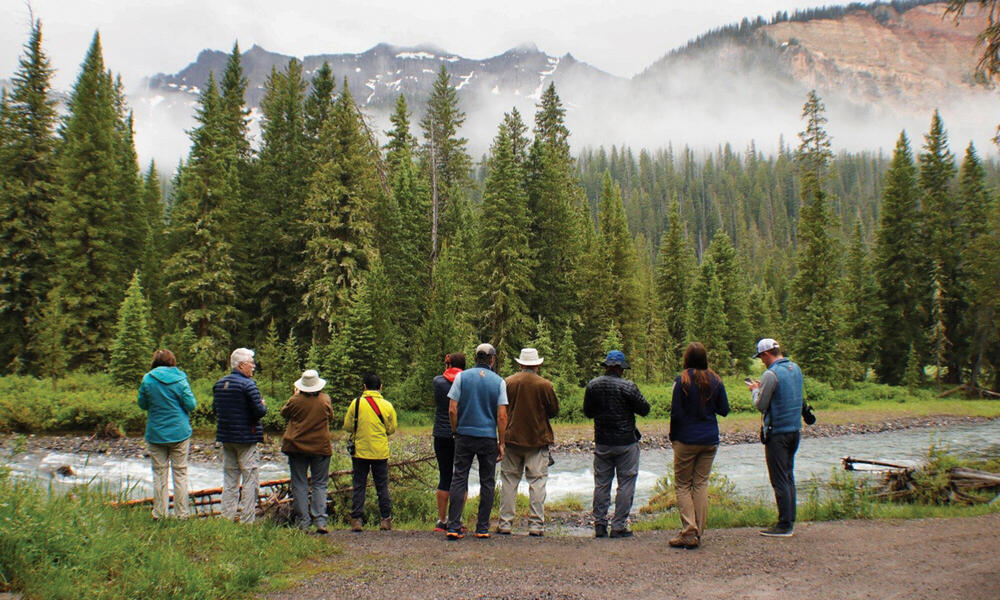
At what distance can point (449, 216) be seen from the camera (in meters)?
41.1

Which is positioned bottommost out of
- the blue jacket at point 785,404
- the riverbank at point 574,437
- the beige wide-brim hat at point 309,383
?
the riverbank at point 574,437

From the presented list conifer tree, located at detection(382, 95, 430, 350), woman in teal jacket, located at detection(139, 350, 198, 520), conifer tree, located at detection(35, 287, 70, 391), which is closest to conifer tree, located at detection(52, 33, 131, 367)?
conifer tree, located at detection(35, 287, 70, 391)

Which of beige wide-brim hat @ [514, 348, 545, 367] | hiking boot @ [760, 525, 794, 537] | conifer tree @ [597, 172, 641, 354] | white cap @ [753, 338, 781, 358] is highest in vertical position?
conifer tree @ [597, 172, 641, 354]

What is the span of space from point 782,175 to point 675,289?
14094cm

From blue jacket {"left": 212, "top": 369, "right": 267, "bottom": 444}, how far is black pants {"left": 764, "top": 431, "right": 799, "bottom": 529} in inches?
271

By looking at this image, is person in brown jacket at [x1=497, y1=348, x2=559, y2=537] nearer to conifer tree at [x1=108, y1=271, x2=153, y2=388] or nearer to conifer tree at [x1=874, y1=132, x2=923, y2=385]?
conifer tree at [x1=108, y1=271, x2=153, y2=388]

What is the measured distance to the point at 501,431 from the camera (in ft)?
24.6

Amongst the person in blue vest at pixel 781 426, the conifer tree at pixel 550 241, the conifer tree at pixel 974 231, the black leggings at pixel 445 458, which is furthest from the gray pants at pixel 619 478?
the conifer tree at pixel 974 231

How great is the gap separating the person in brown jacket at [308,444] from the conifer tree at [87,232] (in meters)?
29.8

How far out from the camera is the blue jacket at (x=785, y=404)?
23.0ft

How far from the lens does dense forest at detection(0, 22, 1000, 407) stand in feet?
100

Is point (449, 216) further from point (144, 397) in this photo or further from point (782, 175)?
point (782, 175)

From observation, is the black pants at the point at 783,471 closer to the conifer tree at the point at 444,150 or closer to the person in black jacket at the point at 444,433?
the person in black jacket at the point at 444,433

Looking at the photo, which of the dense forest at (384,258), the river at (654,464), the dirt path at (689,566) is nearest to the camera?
the dirt path at (689,566)
